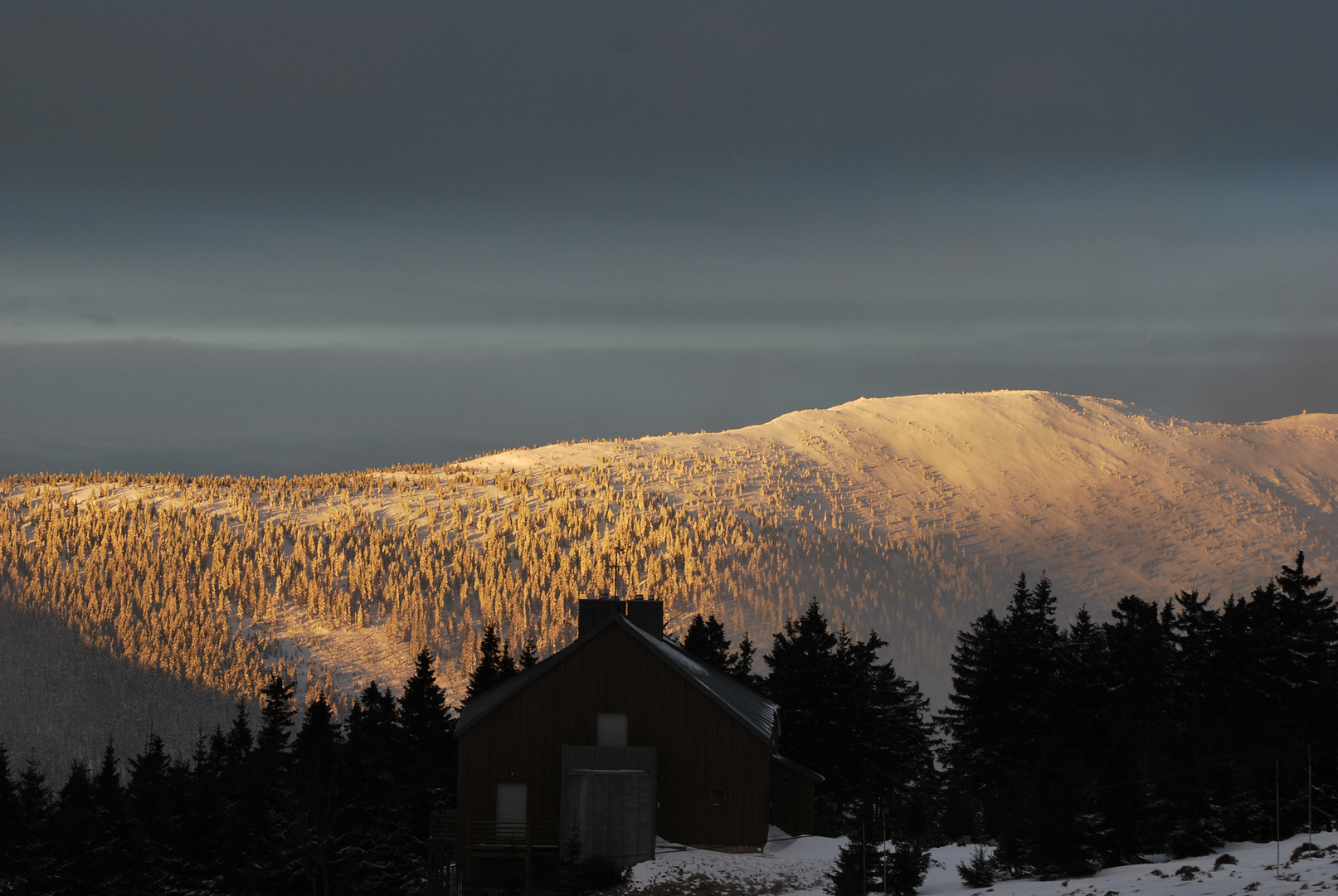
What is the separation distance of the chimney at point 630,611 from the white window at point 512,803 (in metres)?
10.00

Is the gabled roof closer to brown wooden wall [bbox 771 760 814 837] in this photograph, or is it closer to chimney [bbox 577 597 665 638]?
brown wooden wall [bbox 771 760 814 837]

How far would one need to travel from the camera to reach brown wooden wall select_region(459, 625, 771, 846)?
148ft

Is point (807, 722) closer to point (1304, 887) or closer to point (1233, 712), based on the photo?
point (1233, 712)

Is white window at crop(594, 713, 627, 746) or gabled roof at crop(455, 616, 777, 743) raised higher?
gabled roof at crop(455, 616, 777, 743)

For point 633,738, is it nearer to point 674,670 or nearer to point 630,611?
point 674,670

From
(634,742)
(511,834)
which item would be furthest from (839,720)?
(511,834)

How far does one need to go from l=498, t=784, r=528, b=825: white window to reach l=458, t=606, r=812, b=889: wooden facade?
13 centimetres

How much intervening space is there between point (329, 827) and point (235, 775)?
30.5 feet

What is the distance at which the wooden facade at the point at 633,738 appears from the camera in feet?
148

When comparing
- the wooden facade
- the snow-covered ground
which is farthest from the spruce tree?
the wooden facade

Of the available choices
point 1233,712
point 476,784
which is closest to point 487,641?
point 476,784

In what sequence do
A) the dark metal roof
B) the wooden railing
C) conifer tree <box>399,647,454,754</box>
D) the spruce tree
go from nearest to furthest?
the wooden railing
the dark metal roof
conifer tree <box>399,647,454,754</box>
the spruce tree

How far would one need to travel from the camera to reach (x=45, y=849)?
190ft

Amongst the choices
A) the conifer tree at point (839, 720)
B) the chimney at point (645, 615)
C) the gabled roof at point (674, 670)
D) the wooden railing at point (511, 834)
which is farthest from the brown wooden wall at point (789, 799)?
the conifer tree at point (839, 720)
